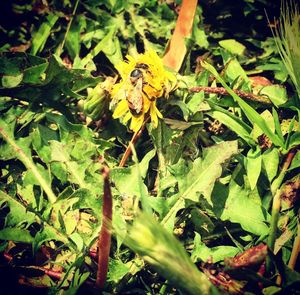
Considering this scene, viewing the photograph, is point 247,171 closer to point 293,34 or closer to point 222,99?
point 222,99

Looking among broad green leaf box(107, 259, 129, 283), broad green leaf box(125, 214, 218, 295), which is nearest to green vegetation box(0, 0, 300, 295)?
broad green leaf box(107, 259, 129, 283)

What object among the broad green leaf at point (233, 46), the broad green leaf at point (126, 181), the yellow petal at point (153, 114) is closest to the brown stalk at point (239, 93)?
the yellow petal at point (153, 114)

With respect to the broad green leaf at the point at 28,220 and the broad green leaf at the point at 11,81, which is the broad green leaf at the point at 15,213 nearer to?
the broad green leaf at the point at 28,220

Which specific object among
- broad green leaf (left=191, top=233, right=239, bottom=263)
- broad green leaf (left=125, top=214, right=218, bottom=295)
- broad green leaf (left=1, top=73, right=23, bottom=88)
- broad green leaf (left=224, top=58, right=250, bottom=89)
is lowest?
broad green leaf (left=191, top=233, right=239, bottom=263)

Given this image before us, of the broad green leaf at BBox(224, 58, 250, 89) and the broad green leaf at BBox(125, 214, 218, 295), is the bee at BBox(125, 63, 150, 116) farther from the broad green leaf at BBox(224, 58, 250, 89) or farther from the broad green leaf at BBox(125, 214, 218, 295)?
the broad green leaf at BBox(125, 214, 218, 295)

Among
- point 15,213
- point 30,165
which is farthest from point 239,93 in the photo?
point 15,213

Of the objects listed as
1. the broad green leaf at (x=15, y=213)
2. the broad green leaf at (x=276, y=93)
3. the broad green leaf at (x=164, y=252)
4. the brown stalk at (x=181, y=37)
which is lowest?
the broad green leaf at (x=15, y=213)
